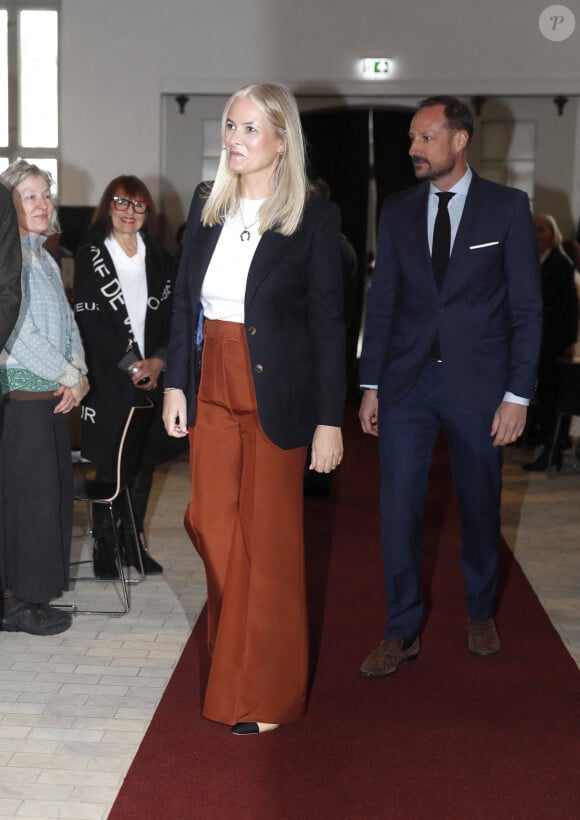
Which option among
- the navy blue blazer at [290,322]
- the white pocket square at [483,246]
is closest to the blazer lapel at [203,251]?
the navy blue blazer at [290,322]

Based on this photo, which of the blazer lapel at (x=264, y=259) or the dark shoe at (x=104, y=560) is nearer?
the blazer lapel at (x=264, y=259)

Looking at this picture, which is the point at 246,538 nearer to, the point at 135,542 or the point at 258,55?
Answer: the point at 135,542

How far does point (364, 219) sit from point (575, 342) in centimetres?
464

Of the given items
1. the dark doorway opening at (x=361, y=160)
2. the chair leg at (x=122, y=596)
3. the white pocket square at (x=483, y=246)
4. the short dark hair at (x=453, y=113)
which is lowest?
the chair leg at (x=122, y=596)

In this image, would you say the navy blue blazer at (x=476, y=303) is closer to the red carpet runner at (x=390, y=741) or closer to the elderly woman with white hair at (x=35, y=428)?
the red carpet runner at (x=390, y=741)

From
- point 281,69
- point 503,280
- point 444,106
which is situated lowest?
point 503,280

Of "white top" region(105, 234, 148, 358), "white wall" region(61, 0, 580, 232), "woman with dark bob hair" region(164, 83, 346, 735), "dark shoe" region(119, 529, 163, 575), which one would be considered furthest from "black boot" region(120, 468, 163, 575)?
"white wall" region(61, 0, 580, 232)

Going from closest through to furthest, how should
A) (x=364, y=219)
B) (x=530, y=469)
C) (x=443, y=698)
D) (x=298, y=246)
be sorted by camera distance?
1. (x=298, y=246)
2. (x=443, y=698)
3. (x=530, y=469)
4. (x=364, y=219)

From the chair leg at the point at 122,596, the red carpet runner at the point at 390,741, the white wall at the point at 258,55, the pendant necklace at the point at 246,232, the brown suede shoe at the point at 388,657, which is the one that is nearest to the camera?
the red carpet runner at the point at 390,741

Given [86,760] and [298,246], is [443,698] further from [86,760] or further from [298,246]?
[298,246]

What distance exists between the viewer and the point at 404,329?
3514mm

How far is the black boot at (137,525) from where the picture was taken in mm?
4734

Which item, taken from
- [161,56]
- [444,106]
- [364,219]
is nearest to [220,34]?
[161,56]

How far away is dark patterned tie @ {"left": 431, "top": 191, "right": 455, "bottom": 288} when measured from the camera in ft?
11.4
